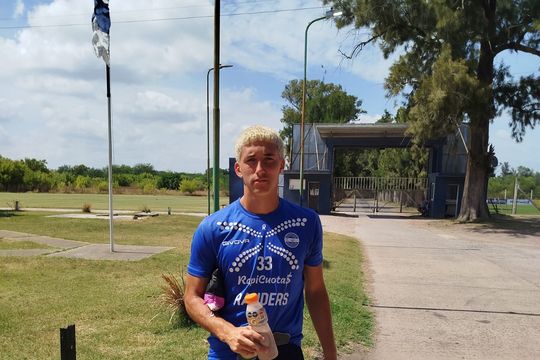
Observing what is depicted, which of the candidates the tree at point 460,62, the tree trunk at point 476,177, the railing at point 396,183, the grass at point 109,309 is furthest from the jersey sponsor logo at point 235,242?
the railing at point 396,183

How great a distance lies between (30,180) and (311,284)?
6839 cm

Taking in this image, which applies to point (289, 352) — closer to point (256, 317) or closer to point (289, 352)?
point (289, 352)

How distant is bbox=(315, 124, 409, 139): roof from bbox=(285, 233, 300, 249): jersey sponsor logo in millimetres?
28469

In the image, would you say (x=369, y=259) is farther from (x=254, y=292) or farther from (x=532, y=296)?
(x=254, y=292)

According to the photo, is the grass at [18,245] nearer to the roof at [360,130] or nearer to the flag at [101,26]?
the flag at [101,26]

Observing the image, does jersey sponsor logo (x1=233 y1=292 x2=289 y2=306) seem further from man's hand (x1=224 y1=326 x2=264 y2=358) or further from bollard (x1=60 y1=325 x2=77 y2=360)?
bollard (x1=60 y1=325 x2=77 y2=360)

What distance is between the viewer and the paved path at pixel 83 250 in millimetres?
10266

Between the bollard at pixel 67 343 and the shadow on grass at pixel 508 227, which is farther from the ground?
the bollard at pixel 67 343

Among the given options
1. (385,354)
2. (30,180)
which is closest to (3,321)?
(385,354)

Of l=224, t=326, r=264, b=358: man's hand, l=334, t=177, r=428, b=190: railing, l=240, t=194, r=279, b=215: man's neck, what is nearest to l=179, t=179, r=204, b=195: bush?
l=334, t=177, r=428, b=190: railing

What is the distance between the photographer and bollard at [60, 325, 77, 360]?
2.43 m

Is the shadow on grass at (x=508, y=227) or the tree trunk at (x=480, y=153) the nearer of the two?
the shadow on grass at (x=508, y=227)

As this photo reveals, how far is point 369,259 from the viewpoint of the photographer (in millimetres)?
11945

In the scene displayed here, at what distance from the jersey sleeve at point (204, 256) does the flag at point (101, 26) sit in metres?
9.66
